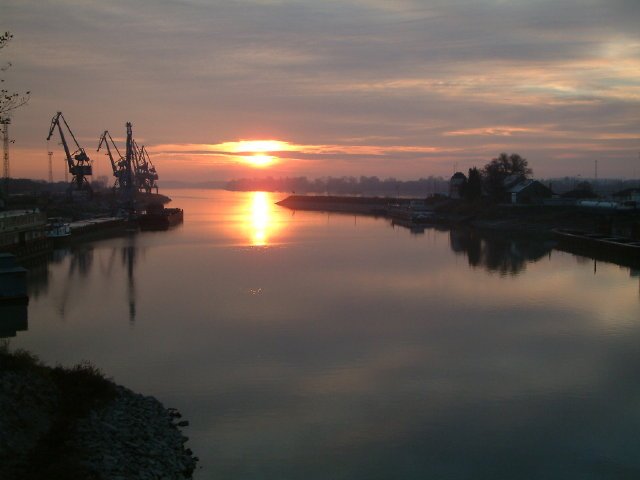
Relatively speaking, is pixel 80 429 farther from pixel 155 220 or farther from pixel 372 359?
pixel 155 220

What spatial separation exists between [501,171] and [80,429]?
1476 inches

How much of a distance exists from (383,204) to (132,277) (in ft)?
121

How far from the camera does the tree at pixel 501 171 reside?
119ft

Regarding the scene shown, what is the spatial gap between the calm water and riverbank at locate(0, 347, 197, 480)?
31 centimetres

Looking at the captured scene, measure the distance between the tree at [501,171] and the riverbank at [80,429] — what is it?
107 ft

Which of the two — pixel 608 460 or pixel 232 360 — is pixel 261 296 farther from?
pixel 608 460

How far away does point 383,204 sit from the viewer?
4981 centimetres

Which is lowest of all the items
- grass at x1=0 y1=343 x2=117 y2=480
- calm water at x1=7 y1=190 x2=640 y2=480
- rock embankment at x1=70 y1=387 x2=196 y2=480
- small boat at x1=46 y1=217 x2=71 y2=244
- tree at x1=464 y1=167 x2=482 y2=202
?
calm water at x1=7 y1=190 x2=640 y2=480

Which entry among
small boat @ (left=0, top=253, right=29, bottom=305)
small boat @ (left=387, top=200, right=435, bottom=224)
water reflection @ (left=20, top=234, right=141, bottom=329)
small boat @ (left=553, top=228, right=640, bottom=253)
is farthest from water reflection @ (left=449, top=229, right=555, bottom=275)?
small boat @ (left=0, top=253, right=29, bottom=305)

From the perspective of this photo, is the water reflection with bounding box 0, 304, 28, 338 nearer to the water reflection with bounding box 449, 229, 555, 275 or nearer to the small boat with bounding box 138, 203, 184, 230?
the water reflection with bounding box 449, 229, 555, 275

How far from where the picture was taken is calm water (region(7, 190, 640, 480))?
4926mm

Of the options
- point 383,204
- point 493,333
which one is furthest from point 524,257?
point 383,204

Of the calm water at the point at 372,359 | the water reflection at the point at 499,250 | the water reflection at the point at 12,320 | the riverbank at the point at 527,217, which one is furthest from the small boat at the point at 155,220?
the water reflection at the point at 12,320

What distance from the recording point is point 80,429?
4.41m
